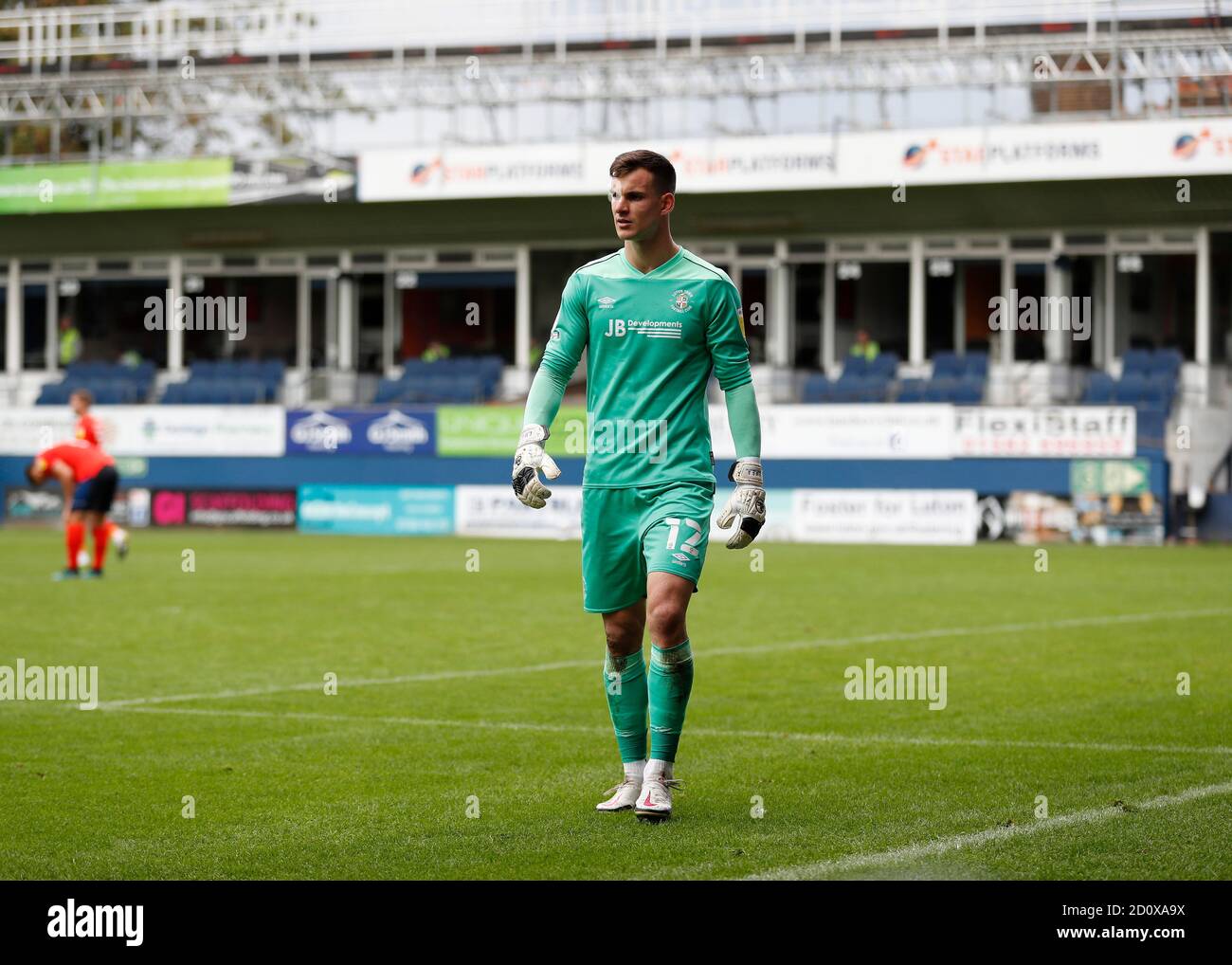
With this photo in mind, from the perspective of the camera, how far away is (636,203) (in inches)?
269

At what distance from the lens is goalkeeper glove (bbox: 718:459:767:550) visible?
672 centimetres

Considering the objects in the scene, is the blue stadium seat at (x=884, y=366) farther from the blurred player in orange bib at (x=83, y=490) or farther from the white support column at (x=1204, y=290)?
the blurred player in orange bib at (x=83, y=490)

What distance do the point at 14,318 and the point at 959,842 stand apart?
4183 cm

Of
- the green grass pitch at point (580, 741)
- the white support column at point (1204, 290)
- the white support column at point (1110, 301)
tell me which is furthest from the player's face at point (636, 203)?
the white support column at point (1110, 301)

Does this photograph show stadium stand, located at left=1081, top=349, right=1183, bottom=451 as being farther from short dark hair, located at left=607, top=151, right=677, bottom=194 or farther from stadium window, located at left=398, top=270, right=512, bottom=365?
short dark hair, located at left=607, top=151, right=677, bottom=194

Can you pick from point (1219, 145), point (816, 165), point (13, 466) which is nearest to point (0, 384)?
point (13, 466)

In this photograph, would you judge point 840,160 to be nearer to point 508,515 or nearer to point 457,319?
point 508,515

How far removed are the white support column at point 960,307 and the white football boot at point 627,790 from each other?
3387cm

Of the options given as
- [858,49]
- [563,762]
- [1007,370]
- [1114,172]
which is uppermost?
[858,49]

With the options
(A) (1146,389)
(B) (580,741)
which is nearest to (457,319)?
(A) (1146,389)

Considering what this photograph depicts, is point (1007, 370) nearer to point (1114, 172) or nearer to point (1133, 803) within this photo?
point (1114, 172)

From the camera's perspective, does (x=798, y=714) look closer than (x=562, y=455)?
Yes
